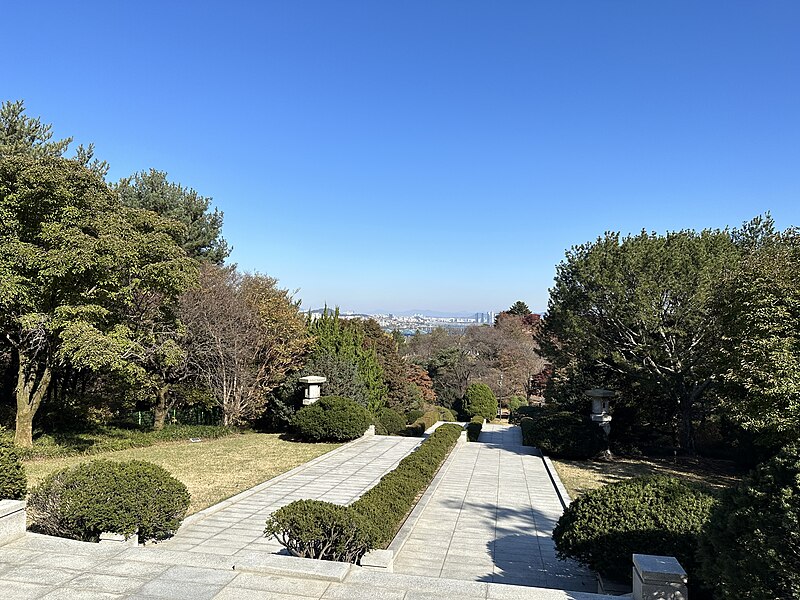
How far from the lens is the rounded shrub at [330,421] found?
15297mm

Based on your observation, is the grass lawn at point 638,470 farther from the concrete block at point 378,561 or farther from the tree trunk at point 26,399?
the tree trunk at point 26,399

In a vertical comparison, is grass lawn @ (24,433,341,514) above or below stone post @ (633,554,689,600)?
below

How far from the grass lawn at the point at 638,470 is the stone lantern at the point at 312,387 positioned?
7.40m

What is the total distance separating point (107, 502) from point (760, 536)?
5433mm

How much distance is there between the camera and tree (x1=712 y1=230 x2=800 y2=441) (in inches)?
337

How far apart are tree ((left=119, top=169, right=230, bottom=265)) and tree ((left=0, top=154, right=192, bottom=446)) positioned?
736 centimetres

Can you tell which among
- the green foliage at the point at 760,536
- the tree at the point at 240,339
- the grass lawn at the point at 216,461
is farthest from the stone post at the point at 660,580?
the tree at the point at 240,339

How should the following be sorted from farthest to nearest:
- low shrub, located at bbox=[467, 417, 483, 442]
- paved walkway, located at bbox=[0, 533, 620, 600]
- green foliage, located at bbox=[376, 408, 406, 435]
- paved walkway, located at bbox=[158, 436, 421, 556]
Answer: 1. green foliage, located at bbox=[376, 408, 406, 435]
2. low shrub, located at bbox=[467, 417, 483, 442]
3. paved walkway, located at bbox=[158, 436, 421, 556]
4. paved walkway, located at bbox=[0, 533, 620, 600]

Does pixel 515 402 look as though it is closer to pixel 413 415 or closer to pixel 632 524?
pixel 413 415

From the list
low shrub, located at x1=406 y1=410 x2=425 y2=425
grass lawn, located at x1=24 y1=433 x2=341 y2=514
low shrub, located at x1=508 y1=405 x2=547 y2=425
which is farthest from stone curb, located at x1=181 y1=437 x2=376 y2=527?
low shrub, located at x1=508 y1=405 x2=547 y2=425

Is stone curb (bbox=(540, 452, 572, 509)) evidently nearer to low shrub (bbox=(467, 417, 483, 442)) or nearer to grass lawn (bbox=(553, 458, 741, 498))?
grass lawn (bbox=(553, 458, 741, 498))

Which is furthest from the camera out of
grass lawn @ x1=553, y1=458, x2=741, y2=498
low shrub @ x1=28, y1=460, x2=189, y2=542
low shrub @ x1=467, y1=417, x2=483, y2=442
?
low shrub @ x1=467, y1=417, x2=483, y2=442

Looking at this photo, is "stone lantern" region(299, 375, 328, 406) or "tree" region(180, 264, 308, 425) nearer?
"stone lantern" region(299, 375, 328, 406)

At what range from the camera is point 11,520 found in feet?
15.6
